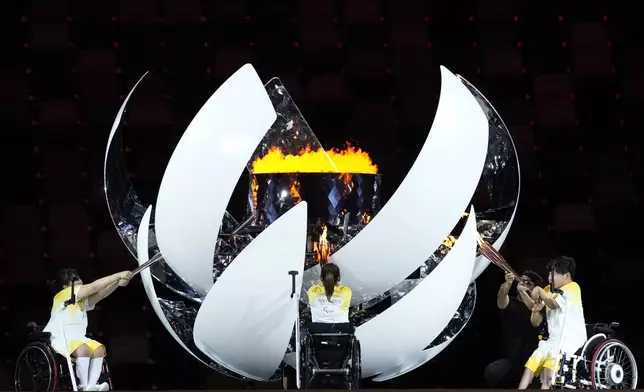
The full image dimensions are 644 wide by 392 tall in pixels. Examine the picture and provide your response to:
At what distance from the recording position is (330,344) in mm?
5902

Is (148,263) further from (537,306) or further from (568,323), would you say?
(568,323)

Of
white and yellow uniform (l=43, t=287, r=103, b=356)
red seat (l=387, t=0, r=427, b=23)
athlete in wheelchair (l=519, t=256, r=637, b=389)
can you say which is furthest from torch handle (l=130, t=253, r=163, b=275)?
red seat (l=387, t=0, r=427, b=23)

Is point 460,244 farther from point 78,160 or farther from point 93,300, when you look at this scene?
point 78,160

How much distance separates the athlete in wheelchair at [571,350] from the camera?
6.03 metres

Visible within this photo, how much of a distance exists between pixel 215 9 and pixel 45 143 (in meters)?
1.25

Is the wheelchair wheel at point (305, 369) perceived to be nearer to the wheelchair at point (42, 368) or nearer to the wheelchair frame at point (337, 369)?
the wheelchair frame at point (337, 369)

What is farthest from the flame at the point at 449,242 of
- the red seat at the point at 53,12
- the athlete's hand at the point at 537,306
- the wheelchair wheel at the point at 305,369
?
the red seat at the point at 53,12

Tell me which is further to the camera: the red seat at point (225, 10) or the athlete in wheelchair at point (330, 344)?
the red seat at point (225, 10)

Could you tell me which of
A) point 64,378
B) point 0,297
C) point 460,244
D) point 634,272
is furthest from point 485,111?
point 0,297

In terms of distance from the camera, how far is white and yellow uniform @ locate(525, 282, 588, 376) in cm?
610

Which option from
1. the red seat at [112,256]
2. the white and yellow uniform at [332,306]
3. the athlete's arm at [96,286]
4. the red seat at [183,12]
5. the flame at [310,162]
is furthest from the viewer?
the red seat at [183,12]

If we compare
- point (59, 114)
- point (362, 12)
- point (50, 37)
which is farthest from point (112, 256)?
point (362, 12)

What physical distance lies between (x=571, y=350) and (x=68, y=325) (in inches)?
90.0

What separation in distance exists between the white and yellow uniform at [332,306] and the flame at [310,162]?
0.99 metres
